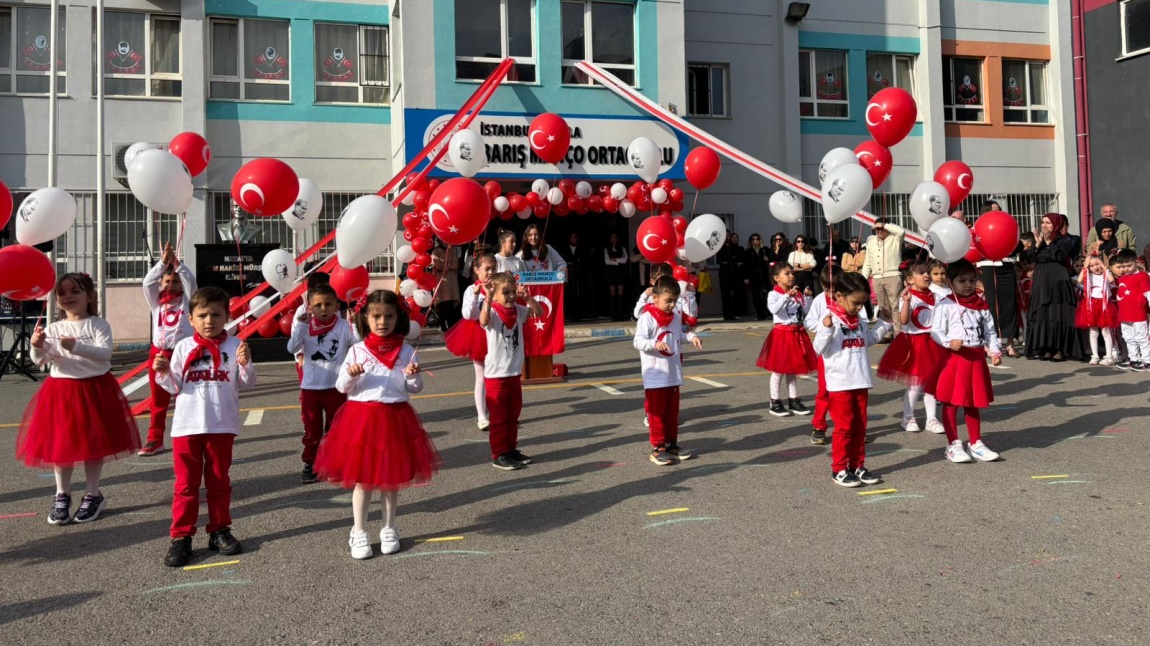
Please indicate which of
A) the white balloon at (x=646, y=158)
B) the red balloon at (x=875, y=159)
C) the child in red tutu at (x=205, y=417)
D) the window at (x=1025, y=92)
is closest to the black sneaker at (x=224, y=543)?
the child in red tutu at (x=205, y=417)

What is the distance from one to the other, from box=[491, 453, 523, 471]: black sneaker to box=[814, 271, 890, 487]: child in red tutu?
2.17 m

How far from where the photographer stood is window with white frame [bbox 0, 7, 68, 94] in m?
17.0

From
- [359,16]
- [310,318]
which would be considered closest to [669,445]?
[310,318]

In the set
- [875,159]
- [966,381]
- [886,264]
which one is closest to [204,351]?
[966,381]

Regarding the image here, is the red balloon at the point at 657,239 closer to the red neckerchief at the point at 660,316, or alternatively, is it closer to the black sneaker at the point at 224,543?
the red neckerchief at the point at 660,316

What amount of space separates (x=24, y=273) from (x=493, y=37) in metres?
13.0

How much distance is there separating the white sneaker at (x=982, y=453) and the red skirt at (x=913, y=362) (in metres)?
0.65

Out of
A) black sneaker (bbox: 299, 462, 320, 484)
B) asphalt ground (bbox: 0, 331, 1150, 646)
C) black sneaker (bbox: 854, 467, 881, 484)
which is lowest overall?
asphalt ground (bbox: 0, 331, 1150, 646)

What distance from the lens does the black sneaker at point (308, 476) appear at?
6121 millimetres

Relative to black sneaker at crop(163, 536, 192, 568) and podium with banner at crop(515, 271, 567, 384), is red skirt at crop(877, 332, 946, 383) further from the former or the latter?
black sneaker at crop(163, 536, 192, 568)

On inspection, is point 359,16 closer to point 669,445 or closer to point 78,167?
point 78,167

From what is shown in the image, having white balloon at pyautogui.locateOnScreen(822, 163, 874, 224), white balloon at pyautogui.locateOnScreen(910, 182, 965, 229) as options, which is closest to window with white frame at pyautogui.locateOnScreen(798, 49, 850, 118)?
white balloon at pyautogui.locateOnScreen(910, 182, 965, 229)

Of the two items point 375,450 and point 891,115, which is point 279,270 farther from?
point 891,115

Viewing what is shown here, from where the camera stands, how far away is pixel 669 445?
6.68 metres
